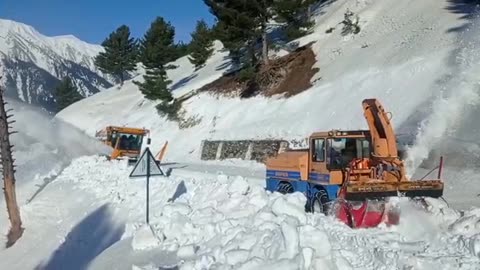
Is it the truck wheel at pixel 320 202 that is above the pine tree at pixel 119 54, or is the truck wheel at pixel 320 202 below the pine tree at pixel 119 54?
below

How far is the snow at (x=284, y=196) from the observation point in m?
8.74

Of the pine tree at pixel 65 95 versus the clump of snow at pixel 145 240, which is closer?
the clump of snow at pixel 145 240

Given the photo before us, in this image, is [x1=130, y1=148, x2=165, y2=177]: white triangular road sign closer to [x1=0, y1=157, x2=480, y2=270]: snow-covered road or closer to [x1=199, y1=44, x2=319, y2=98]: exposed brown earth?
[x1=0, y1=157, x2=480, y2=270]: snow-covered road

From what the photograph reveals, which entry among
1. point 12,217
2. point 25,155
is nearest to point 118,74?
point 25,155

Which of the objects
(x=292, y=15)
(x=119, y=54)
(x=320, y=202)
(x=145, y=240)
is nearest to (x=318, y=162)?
(x=320, y=202)

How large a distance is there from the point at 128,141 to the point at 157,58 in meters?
27.5

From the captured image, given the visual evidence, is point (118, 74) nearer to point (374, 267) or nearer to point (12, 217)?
point (12, 217)

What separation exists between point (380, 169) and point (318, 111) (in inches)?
795

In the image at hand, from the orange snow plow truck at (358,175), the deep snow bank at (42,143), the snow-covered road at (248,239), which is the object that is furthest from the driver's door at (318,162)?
the deep snow bank at (42,143)

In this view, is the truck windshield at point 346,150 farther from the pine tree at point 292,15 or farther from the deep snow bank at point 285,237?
the pine tree at point 292,15

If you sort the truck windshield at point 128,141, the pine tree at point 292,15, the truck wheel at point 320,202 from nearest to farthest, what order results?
the truck wheel at point 320,202 < the truck windshield at point 128,141 < the pine tree at point 292,15

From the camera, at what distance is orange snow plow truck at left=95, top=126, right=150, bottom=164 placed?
29.4 m

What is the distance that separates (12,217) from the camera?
67.1 feet

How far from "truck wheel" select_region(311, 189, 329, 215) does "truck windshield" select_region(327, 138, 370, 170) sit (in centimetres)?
68
